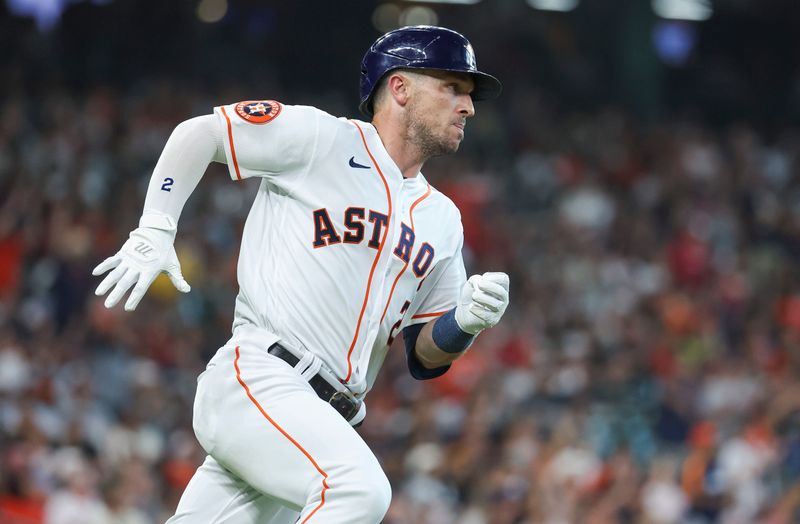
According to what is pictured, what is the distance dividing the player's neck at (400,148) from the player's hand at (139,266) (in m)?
0.81

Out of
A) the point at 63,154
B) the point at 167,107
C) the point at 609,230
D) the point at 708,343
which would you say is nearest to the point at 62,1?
the point at 167,107

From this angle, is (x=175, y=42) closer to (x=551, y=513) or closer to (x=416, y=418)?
(x=416, y=418)

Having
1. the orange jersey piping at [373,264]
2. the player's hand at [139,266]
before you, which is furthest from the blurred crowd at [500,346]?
the player's hand at [139,266]

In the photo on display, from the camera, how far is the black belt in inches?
139

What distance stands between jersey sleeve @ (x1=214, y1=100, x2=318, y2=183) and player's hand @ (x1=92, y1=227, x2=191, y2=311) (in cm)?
32

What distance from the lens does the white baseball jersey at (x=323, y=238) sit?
3568mm

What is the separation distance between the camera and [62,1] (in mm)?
12625

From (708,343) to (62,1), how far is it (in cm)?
749

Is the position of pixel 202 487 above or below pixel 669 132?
above

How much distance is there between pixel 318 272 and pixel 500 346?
6.38 m

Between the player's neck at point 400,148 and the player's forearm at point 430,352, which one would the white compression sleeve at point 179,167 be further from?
the player's forearm at point 430,352

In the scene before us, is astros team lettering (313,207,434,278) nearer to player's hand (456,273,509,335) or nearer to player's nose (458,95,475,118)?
player's hand (456,273,509,335)

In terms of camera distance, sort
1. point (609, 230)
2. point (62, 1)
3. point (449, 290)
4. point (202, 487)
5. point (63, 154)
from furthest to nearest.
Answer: point (62, 1), point (609, 230), point (63, 154), point (449, 290), point (202, 487)

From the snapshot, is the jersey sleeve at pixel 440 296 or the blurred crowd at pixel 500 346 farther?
the blurred crowd at pixel 500 346
